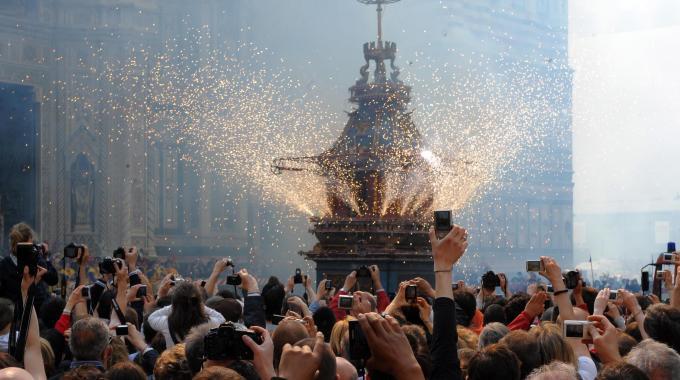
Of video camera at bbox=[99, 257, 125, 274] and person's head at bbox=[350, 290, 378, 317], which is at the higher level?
video camera at bbox=[99, 257, 125, 274]

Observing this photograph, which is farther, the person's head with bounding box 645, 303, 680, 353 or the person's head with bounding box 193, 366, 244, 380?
the person's head with bounding box 645, 303, 680, 353

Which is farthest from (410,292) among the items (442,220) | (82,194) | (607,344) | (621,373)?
(82,194)

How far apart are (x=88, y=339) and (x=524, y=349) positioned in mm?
2384

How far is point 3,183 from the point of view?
23.0 metres

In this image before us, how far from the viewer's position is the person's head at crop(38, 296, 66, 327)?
8.53 m

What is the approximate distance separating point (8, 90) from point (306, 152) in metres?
6.50

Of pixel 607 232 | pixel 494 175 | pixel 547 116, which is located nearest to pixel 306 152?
pixel 494 175

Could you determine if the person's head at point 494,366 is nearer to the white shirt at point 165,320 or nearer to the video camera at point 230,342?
the video camera at point 230,342

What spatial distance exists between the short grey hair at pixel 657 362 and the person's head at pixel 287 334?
1760 millimetres

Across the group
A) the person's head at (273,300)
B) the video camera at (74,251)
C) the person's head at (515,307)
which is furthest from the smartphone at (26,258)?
the person's head at (515,307)

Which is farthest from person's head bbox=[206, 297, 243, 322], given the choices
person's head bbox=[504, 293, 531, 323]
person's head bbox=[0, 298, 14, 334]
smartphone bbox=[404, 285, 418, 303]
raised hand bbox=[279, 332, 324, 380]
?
raised hand bbox=[279, 332, 324, 380]

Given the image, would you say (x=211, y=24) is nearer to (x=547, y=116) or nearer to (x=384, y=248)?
(x=384, y=248)

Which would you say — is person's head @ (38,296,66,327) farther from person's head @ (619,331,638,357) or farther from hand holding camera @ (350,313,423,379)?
hand holding camera @ (350,313,423,379)

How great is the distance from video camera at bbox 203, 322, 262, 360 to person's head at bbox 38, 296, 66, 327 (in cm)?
448
